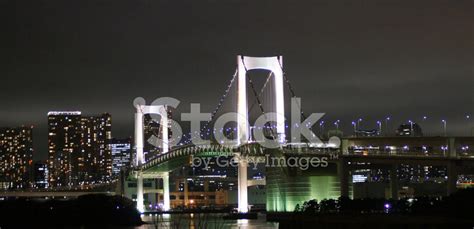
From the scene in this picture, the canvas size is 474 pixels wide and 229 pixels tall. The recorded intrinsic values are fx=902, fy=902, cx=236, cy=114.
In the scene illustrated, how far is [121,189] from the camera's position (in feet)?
281

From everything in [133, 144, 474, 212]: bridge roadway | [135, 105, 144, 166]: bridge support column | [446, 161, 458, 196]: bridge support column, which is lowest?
[446, 161, 458, 196]: bridge support column

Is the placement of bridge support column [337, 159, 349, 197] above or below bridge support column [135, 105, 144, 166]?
below

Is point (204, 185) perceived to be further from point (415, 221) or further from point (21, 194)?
point (415, 221)

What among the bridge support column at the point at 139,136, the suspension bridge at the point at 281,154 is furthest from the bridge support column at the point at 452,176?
the bridge support column at the point at 139,136

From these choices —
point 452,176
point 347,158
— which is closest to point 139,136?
point 347,158

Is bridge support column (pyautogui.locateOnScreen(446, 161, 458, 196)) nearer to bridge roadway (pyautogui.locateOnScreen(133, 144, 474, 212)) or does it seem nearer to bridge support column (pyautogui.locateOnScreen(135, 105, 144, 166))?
bridge roadway (pyautogui.locateOnScreen(133, 144, 474, 212))

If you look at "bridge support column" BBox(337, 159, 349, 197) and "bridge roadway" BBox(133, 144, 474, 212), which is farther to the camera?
"bridge support column" BBox(337, 159, 349, 197)

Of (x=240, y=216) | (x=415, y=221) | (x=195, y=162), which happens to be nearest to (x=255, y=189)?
(x=195, y=162)

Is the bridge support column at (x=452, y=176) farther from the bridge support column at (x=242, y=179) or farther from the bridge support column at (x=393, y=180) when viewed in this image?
the bridge support column at (x=242, y=179)

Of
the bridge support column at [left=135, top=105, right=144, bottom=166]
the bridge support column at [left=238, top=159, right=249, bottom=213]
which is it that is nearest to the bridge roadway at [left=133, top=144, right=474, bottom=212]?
the bridge support column at [left=238, top=159, right=249, bottom=213]

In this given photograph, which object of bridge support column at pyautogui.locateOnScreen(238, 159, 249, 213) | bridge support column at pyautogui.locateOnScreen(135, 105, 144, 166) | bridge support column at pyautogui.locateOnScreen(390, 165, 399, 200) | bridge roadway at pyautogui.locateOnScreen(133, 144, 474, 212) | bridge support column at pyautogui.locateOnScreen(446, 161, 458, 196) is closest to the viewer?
bridge support column at pyautogui.locateOnScreen(446, 161, 458, 196)

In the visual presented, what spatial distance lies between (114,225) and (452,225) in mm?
28658

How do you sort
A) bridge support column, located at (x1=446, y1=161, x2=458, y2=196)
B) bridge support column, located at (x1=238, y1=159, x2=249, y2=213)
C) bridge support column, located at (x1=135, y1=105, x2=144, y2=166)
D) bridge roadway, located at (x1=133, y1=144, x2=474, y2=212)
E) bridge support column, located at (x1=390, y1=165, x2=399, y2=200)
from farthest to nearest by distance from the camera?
bridge support column, located at (x1=135, y1=105, x2=144, y2=166), bridge support column, located at (x1=238, y1=159, x2=249, y2=213), bridge support column, located at (x1=390, y1=165, x2=399, y2=200), bridge roadway, located at (x1=133, y1=144, x2=474, y2=212), bridge support column, located at (x1=446, y1=161, x2=458, y2=196)

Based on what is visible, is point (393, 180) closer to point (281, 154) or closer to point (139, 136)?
point (281, 154)
